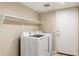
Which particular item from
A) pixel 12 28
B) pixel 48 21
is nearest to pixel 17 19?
pixel 12 28

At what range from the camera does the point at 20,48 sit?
178 centimetres

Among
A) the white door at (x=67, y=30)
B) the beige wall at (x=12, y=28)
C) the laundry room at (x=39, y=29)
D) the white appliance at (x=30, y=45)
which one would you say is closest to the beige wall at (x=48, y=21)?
the laundry room at (x=39, y=29)

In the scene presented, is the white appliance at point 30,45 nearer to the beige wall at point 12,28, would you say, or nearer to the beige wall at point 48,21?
the beige wall at point 12,28

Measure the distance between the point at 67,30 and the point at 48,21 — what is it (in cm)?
58

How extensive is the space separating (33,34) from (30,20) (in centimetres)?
35

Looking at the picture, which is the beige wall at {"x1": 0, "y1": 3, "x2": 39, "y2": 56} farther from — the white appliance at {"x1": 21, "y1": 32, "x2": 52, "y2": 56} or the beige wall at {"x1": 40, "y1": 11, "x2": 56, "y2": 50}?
the beige wall at {"x1": 40, "y1": 11, "x2": 56, "y2": 50}

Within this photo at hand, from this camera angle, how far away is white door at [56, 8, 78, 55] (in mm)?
2172

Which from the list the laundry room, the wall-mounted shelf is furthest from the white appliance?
the wall-mounted shelf

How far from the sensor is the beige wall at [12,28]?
1.47m

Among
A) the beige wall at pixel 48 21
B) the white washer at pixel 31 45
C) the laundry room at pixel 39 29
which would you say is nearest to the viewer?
the laundry room at pixel 39 29

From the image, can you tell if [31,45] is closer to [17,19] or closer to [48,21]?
[17,19]

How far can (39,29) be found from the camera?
2.09 m

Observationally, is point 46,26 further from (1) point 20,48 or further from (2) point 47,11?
(1) point 20,48

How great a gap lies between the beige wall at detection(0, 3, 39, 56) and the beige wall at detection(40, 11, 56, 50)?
230mm
